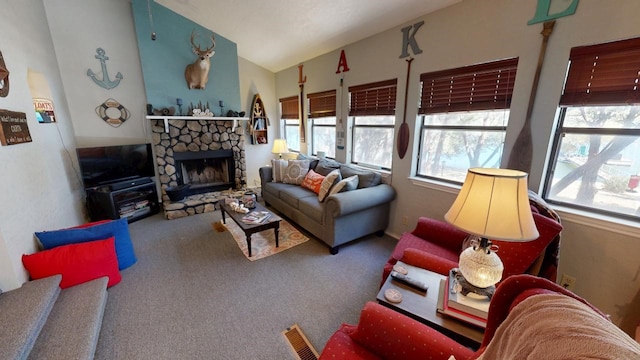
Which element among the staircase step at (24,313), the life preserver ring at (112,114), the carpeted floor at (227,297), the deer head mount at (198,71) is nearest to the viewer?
the staircase step at (24,313)

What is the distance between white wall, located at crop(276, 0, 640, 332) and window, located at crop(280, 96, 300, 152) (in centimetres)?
250

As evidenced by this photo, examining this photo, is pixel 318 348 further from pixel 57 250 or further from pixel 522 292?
pixel 57 250

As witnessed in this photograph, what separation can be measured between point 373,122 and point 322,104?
44.1 inches

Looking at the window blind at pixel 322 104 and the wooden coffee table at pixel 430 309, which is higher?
the window blind at pixel 322 104

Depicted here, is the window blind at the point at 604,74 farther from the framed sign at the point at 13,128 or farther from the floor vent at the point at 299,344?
the framed sign at the point at 13,128

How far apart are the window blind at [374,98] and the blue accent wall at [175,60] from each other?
8.06 ft

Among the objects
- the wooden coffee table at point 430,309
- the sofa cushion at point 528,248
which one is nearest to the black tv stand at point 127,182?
the wooden coffee table at point 430,309

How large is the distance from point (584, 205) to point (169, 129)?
5136 millimetres

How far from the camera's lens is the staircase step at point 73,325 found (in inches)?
52.7

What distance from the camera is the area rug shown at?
2.78 metres

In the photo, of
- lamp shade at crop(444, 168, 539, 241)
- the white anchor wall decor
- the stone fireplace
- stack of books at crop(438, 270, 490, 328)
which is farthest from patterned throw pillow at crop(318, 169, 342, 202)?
the white anchor wall decor

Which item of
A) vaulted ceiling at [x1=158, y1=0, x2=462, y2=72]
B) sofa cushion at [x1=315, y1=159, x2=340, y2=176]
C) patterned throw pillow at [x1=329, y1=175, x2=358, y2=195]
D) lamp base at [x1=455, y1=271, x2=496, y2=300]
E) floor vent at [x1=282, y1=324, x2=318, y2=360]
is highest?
vaulted ceiling at [x1=158, y1=0, x2=462, y2=72]

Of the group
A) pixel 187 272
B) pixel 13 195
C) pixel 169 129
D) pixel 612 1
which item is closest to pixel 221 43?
pixel 169 129

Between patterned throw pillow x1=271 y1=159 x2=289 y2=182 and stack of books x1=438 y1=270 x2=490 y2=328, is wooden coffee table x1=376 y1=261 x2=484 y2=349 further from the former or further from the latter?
patterned throw pillow x1=271 y1=159 x2=289 y2=182
